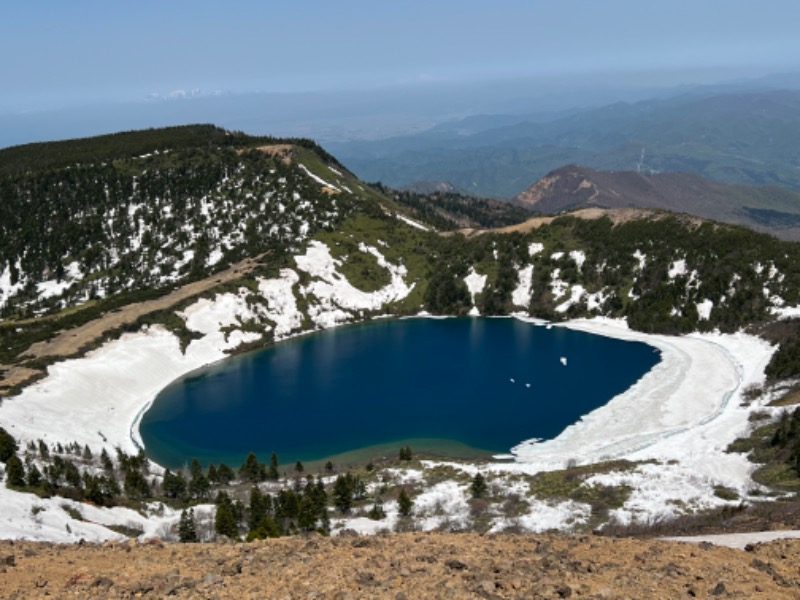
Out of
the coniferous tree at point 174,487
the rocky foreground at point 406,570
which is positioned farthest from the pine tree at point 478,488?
the rocky foreground at point 406,570

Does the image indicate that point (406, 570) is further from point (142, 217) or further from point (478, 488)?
point (142, 217)

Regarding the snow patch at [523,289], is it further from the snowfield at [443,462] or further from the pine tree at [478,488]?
the pine tree at [478,488]

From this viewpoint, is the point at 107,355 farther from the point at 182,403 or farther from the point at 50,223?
the point at 50,223

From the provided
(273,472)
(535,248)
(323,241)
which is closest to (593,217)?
(535,248)

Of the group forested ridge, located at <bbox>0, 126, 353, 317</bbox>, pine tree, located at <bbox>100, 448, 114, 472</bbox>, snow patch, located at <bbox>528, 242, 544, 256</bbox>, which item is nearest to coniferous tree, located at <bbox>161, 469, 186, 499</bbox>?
pine tree, located at <bbox>100, 448, 114, 472</bbox>

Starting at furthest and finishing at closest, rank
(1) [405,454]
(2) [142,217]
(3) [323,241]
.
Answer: (2) [142,217]
(3) [323,241]
(1) [405,454]

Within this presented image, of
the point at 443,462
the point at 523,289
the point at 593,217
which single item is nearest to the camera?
the point at 443,462
